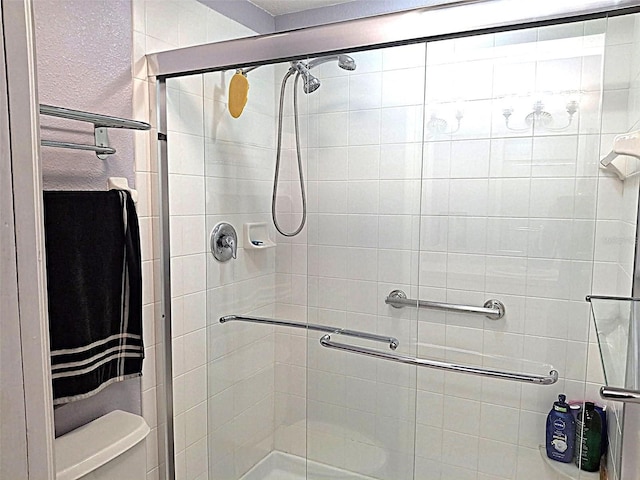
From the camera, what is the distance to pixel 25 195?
46 centimetres

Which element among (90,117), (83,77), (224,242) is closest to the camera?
(90,117)

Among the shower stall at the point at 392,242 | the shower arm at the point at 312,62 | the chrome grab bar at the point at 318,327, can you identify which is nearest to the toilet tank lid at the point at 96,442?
the shower stall at the point at 392,242

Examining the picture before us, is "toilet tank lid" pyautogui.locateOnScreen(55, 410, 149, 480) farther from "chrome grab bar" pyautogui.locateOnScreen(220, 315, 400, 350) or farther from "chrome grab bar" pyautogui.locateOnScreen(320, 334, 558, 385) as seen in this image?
"chrome grab bar" pyautogui.locateOnScreen(320, 334, 558, 385)

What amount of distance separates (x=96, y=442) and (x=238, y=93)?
49.8 inches

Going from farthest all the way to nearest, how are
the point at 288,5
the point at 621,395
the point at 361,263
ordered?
the point at 288,5 < the point at 361,263 < the point at 621,395

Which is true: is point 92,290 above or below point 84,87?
below

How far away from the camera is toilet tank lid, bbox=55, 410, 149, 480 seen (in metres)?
1.29

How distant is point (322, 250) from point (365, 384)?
538 millimetres

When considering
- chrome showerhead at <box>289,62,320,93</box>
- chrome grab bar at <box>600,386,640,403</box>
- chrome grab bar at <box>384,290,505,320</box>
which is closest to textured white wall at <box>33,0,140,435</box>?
chrome showerhead at <box>289,62,320,93</box>

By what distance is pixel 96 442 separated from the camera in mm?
1402

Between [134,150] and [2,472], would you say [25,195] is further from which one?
[134,150]

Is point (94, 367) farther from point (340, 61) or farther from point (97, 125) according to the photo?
point (340, 61)

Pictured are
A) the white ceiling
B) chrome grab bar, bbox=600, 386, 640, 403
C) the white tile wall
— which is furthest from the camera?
the white ceiling

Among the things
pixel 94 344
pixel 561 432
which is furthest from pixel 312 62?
pixel 561 432
